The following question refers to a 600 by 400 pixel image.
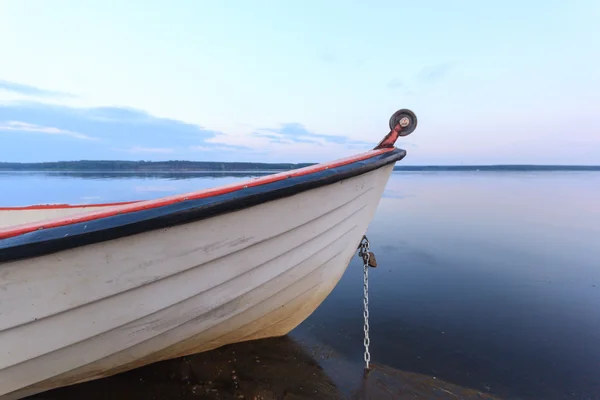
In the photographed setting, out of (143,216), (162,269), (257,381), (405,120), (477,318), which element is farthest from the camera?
(477,318)

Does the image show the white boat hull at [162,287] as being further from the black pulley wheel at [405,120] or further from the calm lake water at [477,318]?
the calm lake water at [477,318]

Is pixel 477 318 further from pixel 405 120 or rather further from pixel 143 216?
pixel 143 216

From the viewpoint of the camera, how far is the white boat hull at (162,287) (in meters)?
1.79

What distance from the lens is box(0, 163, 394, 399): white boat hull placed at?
179cm

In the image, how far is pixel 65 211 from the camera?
4.07 m

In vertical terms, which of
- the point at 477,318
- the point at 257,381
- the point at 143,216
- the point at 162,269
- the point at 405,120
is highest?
the point at 405,120

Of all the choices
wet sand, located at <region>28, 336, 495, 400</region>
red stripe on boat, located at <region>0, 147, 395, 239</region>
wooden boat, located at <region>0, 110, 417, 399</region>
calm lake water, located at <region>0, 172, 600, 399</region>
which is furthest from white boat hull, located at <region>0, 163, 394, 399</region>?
calm lake water, located at <region>0, 172, 600, 399</region>

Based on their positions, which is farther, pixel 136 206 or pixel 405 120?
pixel 405 120

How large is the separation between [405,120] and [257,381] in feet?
10.0

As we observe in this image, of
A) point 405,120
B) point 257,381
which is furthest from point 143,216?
point 405,120

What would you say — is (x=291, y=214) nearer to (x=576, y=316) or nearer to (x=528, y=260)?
(x=576, y=316)

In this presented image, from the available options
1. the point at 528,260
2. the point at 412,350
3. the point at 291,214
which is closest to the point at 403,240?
the point at 528,260

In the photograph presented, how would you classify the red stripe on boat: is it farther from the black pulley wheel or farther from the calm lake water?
the calm lake water

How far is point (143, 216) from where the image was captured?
1.78 meters
